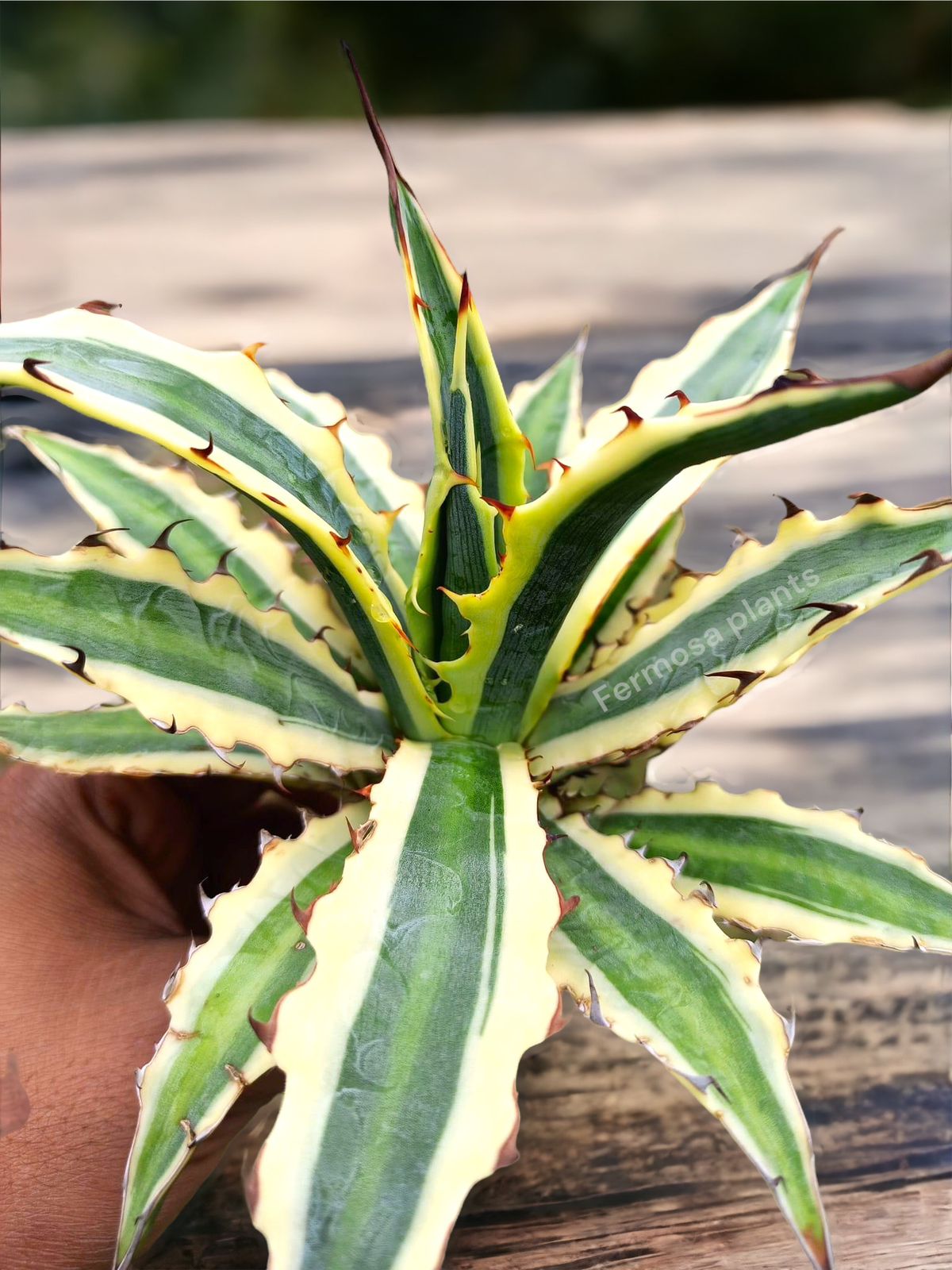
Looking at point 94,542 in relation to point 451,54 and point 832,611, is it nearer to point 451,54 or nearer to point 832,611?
point 832,611

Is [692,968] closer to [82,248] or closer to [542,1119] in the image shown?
[542,1119]

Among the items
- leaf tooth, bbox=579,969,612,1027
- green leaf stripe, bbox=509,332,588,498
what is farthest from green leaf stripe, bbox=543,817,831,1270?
green leaf stripe, bbox=509,332,588,498

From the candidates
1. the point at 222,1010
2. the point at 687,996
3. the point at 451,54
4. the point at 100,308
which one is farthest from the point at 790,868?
the point at 451,54

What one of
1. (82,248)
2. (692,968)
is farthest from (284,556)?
(82,248)

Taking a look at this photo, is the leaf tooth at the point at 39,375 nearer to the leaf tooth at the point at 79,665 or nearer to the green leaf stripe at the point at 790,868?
the leaf tooth at the point at 79,665

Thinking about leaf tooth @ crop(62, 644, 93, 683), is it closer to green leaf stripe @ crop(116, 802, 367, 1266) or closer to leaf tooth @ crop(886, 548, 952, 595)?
green leaf stripe @ crop(116, 802, 367, 1266)

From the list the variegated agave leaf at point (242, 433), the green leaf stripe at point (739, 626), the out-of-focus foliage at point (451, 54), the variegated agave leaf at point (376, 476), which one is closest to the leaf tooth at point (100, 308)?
the variegated agave leaf at point (242, 433)

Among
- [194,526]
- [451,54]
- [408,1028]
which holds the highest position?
[451,54]
